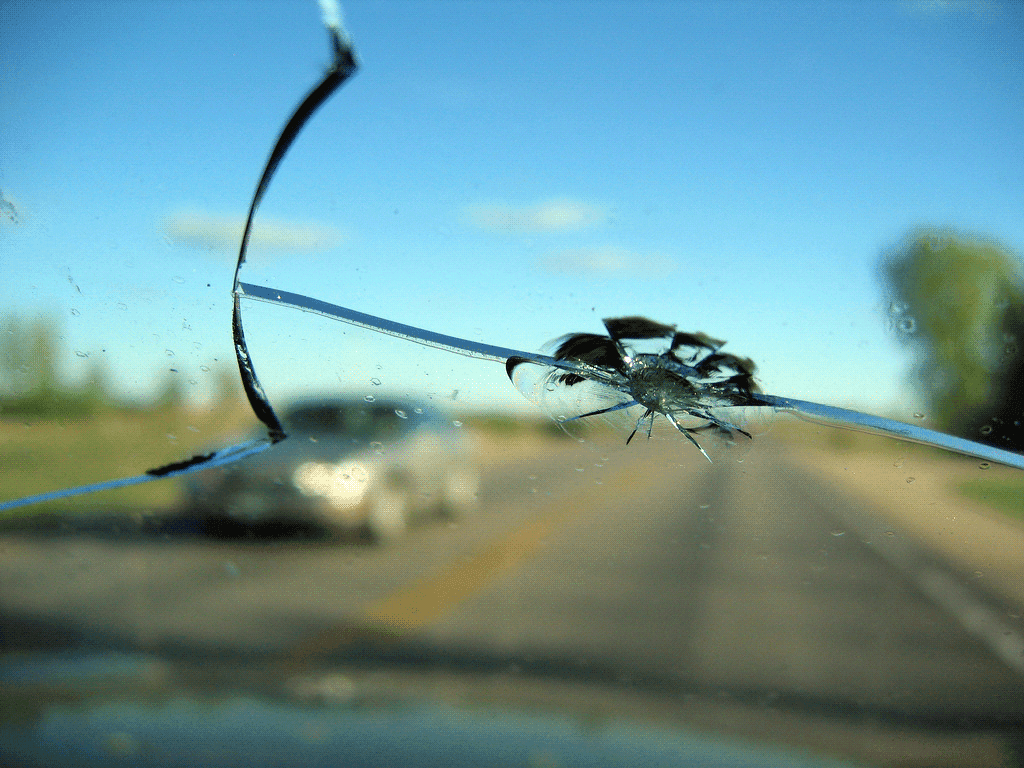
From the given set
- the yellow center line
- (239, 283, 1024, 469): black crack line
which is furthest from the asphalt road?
(239, 283, 1024, 469): black crack line

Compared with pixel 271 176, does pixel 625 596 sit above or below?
below

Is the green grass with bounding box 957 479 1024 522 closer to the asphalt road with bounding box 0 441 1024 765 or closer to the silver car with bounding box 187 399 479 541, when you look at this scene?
the asphalt road with bounding box 0 441 1024 765

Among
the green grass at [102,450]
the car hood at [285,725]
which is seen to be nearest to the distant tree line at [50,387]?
the green grass at [102,450]

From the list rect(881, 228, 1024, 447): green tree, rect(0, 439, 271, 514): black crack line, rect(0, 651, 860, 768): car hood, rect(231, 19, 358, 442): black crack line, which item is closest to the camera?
rect(231, 19, 358, 442): black crack line

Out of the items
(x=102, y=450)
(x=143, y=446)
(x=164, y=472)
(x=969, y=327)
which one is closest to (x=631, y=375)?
(x=969, y=327)

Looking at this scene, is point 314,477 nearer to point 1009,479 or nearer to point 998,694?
point 1009,479

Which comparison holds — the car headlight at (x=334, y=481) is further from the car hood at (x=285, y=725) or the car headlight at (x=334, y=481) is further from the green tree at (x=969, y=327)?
the green tree at (x=969, y=327)

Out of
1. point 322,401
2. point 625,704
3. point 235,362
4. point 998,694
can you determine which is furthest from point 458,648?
point 998,694

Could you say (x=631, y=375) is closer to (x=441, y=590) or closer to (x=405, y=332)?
(x=405, y=332)
